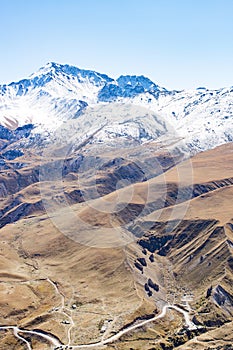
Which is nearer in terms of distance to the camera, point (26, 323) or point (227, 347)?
point (227, 347)

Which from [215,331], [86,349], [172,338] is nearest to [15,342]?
[86,349]

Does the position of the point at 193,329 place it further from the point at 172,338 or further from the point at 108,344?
the point at 108,344

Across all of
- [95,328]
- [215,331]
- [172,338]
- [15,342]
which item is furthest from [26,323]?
[215,331]

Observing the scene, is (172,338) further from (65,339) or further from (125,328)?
(65,339)

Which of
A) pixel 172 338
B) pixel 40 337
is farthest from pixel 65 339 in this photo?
pixel 172 338

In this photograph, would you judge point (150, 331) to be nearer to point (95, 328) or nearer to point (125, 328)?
point (125, 328)

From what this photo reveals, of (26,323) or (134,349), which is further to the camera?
(26,323)

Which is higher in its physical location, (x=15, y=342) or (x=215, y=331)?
(x=15, y=342)
